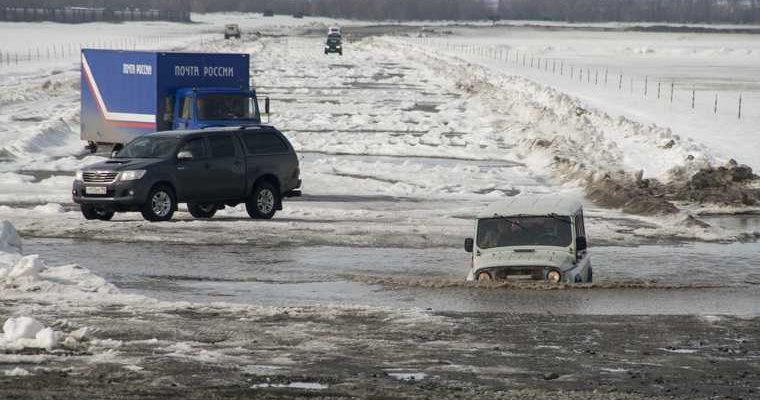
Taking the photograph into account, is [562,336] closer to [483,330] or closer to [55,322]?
A: [483,330]

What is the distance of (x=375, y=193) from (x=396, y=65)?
7089 centimetres

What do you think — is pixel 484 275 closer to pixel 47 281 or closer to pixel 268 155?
pixel 47 281

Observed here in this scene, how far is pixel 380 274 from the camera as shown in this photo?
20312mm

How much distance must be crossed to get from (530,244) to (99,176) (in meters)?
9.62

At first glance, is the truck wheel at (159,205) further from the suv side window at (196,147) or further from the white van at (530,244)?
the white van at (530,244)

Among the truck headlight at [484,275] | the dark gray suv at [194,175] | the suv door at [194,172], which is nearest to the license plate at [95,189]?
the dark gray suv at [194,175]

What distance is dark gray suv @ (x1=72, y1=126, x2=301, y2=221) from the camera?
968 inches

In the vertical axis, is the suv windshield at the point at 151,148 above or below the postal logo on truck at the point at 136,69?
below

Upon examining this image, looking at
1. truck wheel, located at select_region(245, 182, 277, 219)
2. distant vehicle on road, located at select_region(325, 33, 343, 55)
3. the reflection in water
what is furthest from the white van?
distant vehicle on road, located at select_region(325, 33, 343, 55)

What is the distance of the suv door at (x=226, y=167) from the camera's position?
2553 cm

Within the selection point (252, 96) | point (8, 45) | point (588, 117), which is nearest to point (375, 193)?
point (252, 96)

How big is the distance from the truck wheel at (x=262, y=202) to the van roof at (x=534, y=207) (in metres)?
8.04

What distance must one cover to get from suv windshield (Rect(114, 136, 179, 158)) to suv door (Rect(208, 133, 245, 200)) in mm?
759

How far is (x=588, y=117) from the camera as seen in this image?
162 ft
